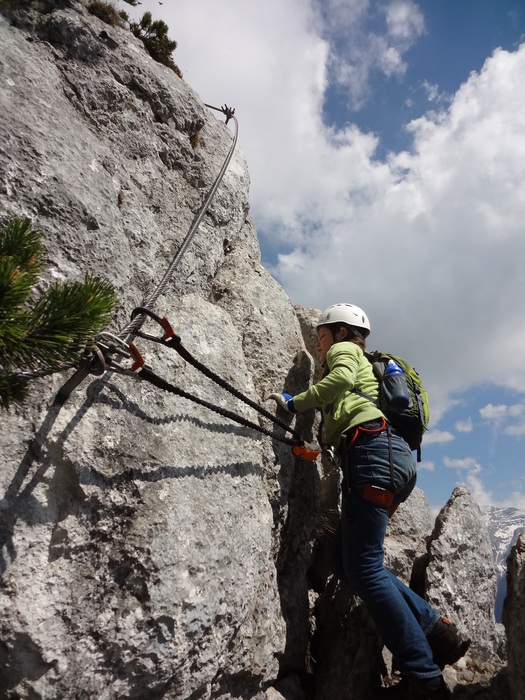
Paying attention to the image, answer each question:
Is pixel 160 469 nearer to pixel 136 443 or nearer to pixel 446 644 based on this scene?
pixel 136 443

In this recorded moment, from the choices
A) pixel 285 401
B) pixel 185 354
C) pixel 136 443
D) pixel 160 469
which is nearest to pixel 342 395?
pixel 285 401

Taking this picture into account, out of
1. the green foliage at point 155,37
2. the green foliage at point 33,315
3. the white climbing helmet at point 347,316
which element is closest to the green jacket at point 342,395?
the white climbing helmet at point 347,316

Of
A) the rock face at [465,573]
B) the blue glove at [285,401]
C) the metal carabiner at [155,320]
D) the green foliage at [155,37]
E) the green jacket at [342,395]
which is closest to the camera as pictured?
the metal carabiner at [155,320]

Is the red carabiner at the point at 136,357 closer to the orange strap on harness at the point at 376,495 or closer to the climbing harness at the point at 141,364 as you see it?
the climbing harness at the point at 141,364

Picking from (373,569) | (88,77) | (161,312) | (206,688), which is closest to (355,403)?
(373,569)

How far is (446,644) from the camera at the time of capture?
Answer: 5.35 metres

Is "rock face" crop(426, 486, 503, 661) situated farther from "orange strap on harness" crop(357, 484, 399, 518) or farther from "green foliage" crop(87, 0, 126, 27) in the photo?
"green foliage" crop(87, 0, 126, 27)

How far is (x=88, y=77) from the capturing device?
634 cm

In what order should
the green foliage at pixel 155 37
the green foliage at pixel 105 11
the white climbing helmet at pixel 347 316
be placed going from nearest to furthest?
the white climbing helmet at pixel 347 316 < the green foliage at pixel 105 11 < the green foliage at pixel 155 37

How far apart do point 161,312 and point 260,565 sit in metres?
2.90

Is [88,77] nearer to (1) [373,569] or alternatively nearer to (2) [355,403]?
(2) [355,403]

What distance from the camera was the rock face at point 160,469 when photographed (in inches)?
152

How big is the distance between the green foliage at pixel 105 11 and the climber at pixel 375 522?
5.76 meters

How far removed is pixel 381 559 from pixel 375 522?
0.45 metres
